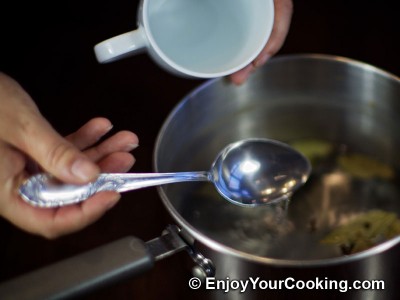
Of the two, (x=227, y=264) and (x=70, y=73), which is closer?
(x=227, y=264)

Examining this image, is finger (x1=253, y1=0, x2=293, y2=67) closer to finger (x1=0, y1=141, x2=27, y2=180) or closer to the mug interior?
the mug interior

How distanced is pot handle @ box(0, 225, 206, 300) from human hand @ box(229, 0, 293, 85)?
0.76ft

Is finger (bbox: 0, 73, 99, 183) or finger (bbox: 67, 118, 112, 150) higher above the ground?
finger (bbox: 0, 73, 99, 183)

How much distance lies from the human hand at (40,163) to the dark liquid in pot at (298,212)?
0.45 feet

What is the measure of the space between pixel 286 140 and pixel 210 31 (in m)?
0.18

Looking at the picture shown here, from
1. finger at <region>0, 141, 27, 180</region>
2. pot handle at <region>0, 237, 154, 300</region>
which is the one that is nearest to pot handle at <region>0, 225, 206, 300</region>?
pot handle at <region>0, 237, 154, 300</region>

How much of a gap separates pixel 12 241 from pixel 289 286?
31 cm

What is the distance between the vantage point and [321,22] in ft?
2.81

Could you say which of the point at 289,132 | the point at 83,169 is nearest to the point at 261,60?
the point at 289,132

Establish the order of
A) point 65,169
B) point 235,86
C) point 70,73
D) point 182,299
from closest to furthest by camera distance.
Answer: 1. point 65,169
2. point 182,299
3. point 235,86
4. point 70,73

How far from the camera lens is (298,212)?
2.23ft

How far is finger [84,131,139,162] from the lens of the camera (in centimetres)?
58

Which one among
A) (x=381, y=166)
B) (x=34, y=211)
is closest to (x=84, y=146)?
(x=34, y=211)

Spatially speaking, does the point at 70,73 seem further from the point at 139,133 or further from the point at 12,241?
the point at 12,241
